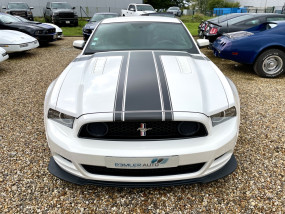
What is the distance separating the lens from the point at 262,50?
5121mm

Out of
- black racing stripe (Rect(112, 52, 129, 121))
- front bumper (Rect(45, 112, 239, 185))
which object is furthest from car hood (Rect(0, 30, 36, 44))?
front bumper (Rect(45, 112, 239, 185))

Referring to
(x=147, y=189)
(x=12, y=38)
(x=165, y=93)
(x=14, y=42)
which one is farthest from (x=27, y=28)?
(x=147, y=189)

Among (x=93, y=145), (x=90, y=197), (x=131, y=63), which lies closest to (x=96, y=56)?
(x=131, y=63)

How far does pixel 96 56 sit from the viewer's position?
278 centimetres

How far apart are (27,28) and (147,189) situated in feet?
30.2

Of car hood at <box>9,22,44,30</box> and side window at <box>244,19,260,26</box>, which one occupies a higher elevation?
side window at <box>244,19,260,26</box>

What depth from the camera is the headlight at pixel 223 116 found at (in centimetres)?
188

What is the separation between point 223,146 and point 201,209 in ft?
1.87

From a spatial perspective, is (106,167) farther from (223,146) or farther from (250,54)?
(250,54)

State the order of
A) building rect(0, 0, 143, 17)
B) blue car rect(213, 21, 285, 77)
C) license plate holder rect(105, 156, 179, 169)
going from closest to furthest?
license plate holder rect(105, 156, 179, 169) < blue car rect(213, 21, 285, 77) < building rect(0, 0, 143, 17)

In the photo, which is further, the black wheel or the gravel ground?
the black wheel

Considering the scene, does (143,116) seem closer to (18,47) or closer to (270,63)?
(270,63)

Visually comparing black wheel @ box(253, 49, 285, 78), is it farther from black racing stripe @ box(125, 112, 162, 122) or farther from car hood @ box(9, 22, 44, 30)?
car hood @ box(9, 22, 44, 30)

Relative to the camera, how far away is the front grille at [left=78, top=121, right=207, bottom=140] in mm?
1789
